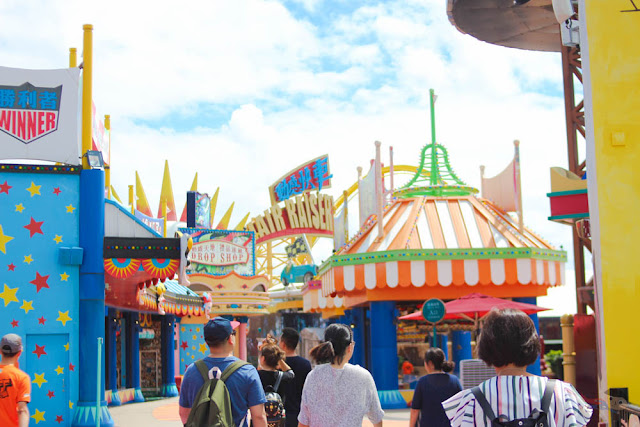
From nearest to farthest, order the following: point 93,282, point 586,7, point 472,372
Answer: point 586,7 < point 472,372 < point 93,282

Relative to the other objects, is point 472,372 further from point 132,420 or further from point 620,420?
point 132,420

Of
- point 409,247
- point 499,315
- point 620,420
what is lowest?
point 620,420

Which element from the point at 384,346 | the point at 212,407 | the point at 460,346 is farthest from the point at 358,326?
the point at 212,407

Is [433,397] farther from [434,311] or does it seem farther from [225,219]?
[225,219]

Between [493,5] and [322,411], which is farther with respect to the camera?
[493,5]

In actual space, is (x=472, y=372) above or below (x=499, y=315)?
below

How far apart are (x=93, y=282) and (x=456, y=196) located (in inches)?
398

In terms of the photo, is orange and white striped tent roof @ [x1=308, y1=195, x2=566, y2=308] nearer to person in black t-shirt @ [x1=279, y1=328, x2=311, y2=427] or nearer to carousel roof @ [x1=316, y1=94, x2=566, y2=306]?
carousel roof @ [x1=316, y1=94, x2=566, y2=306]

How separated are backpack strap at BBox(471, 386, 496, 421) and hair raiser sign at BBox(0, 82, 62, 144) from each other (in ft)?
39.1

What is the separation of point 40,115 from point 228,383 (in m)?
9.93

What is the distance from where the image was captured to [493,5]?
1409 centimetres

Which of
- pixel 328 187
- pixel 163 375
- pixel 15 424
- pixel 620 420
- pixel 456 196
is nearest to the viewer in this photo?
pixel 15 424

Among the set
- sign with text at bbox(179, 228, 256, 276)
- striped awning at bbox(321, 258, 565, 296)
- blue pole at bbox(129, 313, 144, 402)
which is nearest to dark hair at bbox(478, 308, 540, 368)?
striped awning at bbox(321, 258, 565, 296)

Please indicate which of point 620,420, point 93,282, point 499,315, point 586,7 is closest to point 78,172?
point 93,282
